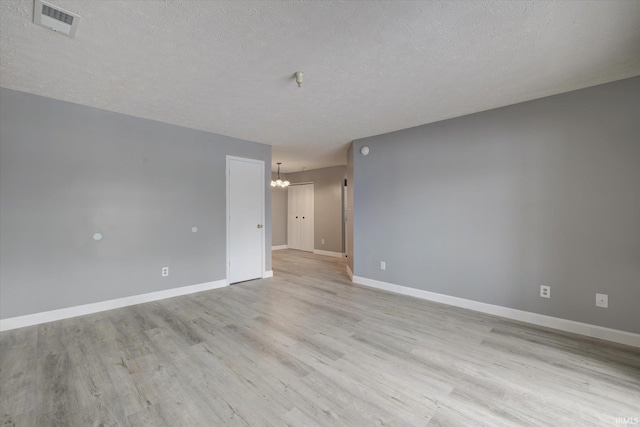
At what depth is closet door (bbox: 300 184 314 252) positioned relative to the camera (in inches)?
311

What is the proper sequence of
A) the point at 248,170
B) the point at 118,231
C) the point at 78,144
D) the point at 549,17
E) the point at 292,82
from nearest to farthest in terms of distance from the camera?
the point at 549,17, the point at 292,82, the point at 78,144, the point at 118,231, the point at 248,170

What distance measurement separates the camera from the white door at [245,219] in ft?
14.7

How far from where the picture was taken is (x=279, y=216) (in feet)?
28.3

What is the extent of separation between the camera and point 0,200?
105 inches

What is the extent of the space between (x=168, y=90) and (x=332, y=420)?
325cm

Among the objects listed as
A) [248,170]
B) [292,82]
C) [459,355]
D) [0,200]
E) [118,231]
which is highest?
[292,82]

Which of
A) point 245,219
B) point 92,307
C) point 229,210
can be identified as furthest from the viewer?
point 245,219

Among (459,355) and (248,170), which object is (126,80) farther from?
(459,355)

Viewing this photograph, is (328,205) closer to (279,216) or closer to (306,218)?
(306,218)

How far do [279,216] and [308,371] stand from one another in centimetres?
681

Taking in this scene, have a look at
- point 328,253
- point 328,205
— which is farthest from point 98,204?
point 328,253

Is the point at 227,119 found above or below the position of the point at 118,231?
above

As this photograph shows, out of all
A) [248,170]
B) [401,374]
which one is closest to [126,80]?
[248,170]

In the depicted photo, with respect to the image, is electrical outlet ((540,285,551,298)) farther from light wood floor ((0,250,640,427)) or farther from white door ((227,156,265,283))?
white door ((227,156,265,283))
